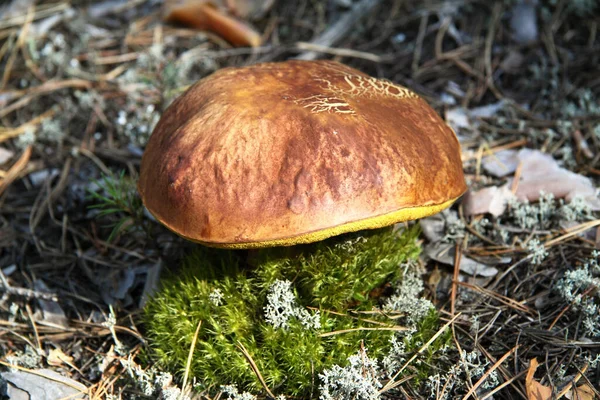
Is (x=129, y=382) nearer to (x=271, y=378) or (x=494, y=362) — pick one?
(x=271, y=378)

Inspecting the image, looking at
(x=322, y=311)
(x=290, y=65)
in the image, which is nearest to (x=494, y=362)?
(x=322, y=311)

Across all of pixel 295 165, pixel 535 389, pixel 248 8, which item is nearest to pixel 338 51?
pixel 248 8

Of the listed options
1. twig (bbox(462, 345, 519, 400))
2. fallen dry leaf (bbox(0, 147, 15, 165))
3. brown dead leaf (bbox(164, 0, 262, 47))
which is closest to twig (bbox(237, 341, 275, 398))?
twig (bbox(462, 345, 519, 400))

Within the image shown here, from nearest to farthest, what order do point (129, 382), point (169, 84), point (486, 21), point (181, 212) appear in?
point (181, 212)
point (129, 382)
point (169, 84)
point (486, 21)

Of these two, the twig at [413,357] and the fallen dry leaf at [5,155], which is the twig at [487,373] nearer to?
the twig at [413,357]

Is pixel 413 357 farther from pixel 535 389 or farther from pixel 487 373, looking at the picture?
pixel 535 389

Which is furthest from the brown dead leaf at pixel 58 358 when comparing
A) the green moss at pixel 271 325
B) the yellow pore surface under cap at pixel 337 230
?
the yellow pore surface under cap at pixel 337 230

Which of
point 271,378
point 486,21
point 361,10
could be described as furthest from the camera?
point 361,10
